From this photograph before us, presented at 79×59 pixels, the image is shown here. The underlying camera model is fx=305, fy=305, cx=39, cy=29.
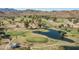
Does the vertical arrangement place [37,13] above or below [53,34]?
above

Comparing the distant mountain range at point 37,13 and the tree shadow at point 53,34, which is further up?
the distant mountain range at point 37,13

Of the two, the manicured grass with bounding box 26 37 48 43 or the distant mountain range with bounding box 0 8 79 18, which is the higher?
the distant mountain range with bounding box 0 8 79 18

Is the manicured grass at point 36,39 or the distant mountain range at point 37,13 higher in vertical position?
the distant mountain range at point 37,13

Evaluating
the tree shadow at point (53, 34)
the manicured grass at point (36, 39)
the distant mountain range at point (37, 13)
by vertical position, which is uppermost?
the distant mountain range at point (37, 13)

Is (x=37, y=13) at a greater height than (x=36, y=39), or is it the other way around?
(x=37, y=13)

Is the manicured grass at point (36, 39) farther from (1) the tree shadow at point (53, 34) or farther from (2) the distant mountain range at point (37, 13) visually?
(2) the distant mountain range at point (37, 13)

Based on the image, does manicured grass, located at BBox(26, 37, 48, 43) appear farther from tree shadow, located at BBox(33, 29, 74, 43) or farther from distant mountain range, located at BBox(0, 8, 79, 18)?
distant mountain range, located at BBox(0, 8, 79, 18)

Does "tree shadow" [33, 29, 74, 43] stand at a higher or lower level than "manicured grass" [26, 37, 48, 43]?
higher

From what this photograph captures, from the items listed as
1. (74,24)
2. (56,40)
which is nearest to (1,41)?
(56,40)

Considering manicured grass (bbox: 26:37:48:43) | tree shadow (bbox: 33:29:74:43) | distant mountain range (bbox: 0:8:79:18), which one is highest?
distant mountain range (bbox: 0:8:79:18)

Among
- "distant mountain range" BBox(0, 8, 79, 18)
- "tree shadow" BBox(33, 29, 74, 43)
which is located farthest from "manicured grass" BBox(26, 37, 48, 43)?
"distant mountain range" BBox(0, 8, 79, 18)

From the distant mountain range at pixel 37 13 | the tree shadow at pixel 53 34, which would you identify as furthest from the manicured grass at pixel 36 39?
the distant mountain range at pixel 37 13
